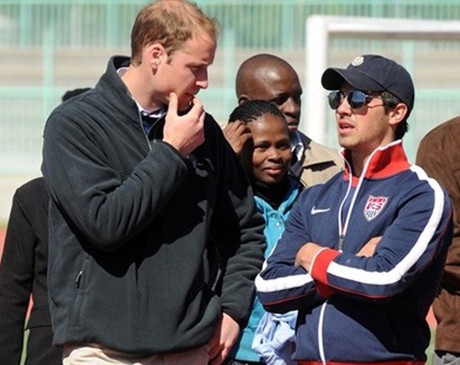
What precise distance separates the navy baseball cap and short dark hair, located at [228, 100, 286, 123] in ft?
2.55

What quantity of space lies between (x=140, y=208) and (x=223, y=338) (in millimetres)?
702

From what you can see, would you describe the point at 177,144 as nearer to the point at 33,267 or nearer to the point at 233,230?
the point at 233,230

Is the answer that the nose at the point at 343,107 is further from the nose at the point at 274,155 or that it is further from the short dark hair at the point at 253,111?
the short dark hair at the point at 253,111

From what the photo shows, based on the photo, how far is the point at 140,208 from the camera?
4.76 metres

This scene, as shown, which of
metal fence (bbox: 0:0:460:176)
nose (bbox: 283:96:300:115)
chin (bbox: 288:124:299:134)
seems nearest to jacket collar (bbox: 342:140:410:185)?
chin (bbox: 288:124:299:134)

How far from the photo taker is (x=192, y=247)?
4977 millimetres

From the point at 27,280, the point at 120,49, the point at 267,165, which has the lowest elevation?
the point at 120,49

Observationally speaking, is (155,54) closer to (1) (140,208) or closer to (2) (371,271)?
(1) (140,208)

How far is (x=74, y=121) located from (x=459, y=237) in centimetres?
210

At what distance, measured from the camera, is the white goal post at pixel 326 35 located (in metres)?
11.0

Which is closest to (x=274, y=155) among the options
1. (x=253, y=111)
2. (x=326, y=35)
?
(x=253, y=111)

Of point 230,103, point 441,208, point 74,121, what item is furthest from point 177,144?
point 230,103

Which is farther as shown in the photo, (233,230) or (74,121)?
(233,230)

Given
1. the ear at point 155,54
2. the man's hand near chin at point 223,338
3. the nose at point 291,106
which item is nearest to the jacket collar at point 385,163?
the man's hand near chin at point 223,338
